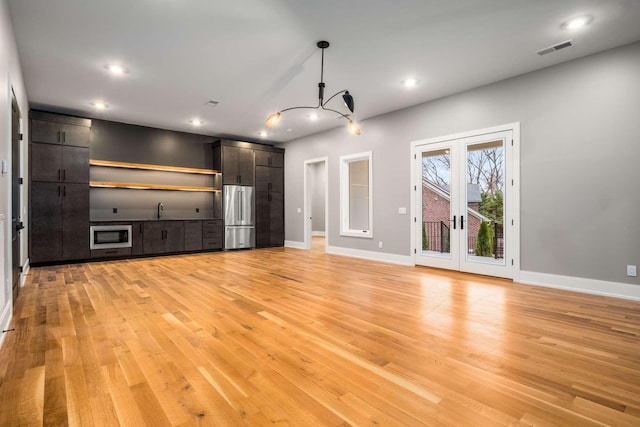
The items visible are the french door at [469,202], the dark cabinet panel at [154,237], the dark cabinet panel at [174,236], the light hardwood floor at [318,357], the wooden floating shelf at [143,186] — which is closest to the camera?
the light hardwood floor at [318,357]

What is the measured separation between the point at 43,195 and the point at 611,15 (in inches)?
347

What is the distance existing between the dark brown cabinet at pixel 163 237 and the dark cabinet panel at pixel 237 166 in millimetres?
1692

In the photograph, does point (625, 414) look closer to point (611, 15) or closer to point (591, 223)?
point (591, 223)

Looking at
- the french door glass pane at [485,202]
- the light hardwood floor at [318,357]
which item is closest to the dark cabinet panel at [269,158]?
the light hardwood floor at [318,357]

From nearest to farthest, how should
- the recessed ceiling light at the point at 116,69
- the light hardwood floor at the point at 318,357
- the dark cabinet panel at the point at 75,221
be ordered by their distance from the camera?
the light hardwood floor at the point at 318,357
the recessed ceiling light at the point at 116,69
the dark cabinet panel at the point at 75,221

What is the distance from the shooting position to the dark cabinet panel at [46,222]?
19.1 ft

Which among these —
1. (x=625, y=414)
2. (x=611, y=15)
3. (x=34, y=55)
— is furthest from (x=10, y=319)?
(x=611, y=15)

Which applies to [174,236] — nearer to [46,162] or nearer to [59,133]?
[46,162]

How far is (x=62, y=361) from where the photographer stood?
2.18 meters

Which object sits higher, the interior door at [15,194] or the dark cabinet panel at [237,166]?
the dark cabinet panel at [237,166]

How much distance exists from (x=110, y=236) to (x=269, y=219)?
3.81 metres

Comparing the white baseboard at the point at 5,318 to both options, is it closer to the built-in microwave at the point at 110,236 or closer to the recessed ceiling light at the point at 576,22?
the built-in microwave at the point at 110,236

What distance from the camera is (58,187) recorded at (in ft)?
20.0

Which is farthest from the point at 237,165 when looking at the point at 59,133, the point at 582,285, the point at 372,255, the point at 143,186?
the point at 582,285
